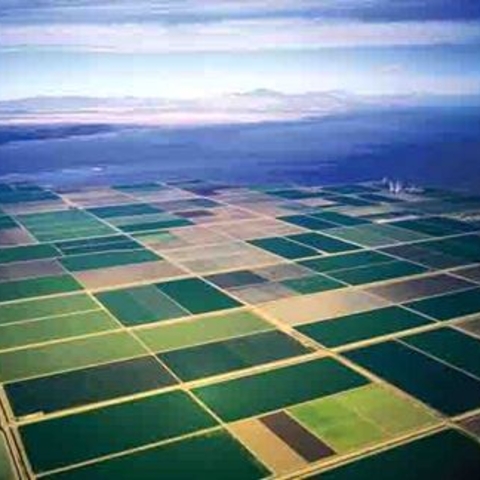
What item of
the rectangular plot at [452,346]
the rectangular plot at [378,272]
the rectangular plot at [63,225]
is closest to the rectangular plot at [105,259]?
the rectangular plot at [63,225]

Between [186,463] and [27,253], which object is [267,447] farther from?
[27,253]

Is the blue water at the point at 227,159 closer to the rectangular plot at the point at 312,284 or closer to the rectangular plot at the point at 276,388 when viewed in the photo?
the rectangular plot at the point at 312,284

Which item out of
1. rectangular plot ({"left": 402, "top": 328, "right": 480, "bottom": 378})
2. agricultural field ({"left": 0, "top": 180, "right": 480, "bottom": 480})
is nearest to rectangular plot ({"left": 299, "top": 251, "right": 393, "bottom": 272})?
agricultural field ({"left": 0, "top": 180, "right": 480, "bottom": 480})

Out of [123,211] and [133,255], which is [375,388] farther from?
[123,211]

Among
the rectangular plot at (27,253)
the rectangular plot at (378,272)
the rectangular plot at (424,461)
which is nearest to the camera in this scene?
the rectangular plot at (424,461)

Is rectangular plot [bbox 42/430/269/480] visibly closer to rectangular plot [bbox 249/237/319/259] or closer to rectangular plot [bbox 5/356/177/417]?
rectangular plot [bbox 5/356/177/417]

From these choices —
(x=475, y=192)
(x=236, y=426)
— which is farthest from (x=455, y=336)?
(x=475, y=192)

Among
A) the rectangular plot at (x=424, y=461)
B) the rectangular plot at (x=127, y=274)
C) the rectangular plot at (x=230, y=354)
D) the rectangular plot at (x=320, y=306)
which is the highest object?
the rectangular plot at (x=127, y=274)
